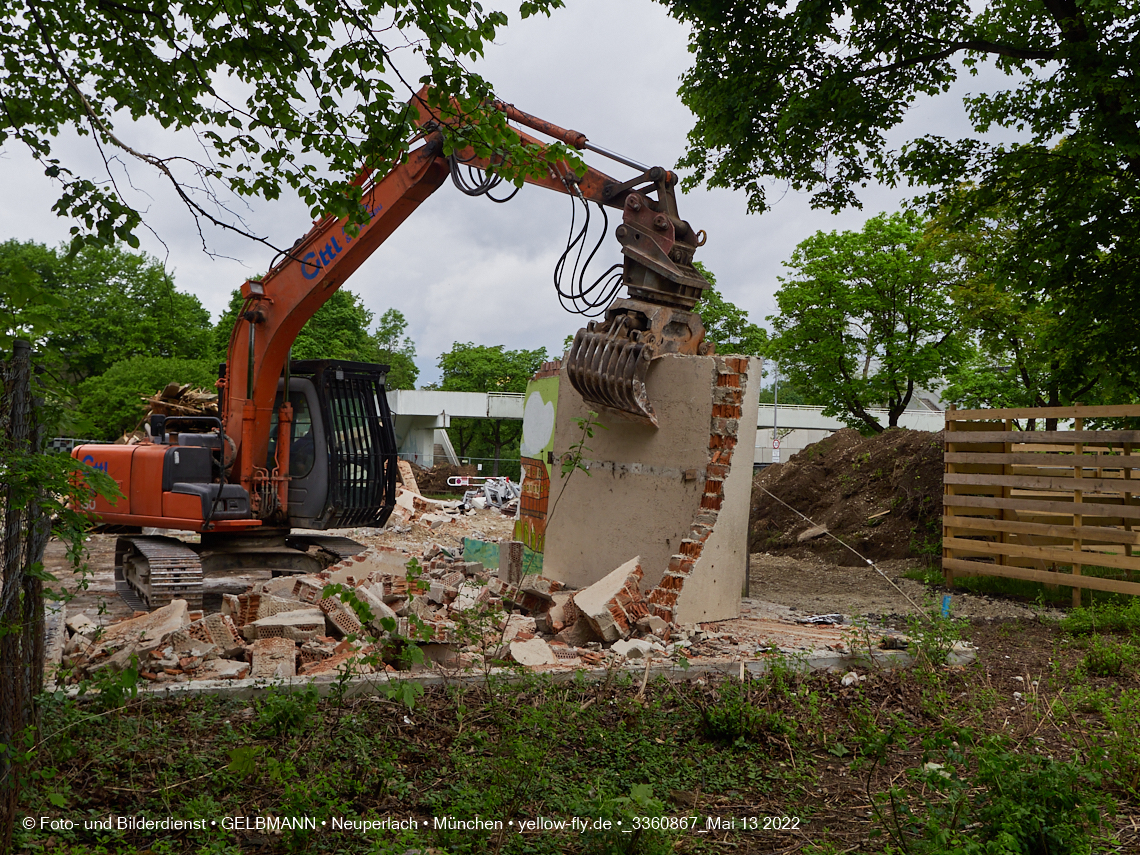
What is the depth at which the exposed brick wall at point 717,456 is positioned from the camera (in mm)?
7516

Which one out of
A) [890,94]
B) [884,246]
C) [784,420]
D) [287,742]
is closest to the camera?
[287,742]

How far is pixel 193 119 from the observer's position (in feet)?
16.3

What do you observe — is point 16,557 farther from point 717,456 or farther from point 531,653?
point 717,456

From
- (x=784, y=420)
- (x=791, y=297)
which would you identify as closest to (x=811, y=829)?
(x=791, y=297)

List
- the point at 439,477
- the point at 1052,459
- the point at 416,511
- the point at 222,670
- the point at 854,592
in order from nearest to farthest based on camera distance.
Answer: the point at 222,670, the point at 1052,459, the point at 854,592, the point at 416,511, the point at 439,477

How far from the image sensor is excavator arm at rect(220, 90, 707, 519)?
8.23 metres

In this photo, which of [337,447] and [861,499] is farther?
[861,499]

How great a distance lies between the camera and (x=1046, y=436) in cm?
938

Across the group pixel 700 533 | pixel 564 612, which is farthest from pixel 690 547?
pixel 564 612

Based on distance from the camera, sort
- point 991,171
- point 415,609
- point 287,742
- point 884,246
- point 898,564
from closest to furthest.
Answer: point 287,742 → point 415,609 → point 991,171 → point 898,564 → point 884,246

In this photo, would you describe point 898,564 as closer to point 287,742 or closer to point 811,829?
point 811,829

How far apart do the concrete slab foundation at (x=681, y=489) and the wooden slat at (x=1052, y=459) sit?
12.2ft

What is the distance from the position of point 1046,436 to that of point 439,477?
2517 centimetres

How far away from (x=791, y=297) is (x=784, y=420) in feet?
63.3
